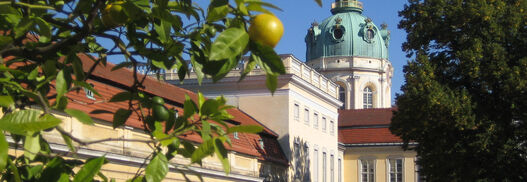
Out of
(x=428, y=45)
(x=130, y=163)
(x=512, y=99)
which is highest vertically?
(x=428, y=45)

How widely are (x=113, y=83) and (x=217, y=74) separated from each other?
21.9 m

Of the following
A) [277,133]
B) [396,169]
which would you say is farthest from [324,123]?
[396,169]

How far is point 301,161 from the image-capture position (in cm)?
4238

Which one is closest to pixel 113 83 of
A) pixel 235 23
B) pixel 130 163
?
pixel 130 163

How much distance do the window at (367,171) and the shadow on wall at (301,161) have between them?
12.3 m

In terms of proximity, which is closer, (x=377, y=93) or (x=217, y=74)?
(x=217, y=74)

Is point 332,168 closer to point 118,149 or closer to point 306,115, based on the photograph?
point 306,115

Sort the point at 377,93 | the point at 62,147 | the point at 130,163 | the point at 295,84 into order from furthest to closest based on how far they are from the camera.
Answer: the point at 377,93
the point at 295,84
the point at 130,163
the point at 62,147

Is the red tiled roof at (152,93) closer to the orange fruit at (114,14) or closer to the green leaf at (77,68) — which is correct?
the green leaf at (77,68)

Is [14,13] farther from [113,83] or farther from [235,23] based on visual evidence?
[113,83]

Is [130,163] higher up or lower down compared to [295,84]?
lower down

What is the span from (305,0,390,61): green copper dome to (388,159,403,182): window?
1180 inches

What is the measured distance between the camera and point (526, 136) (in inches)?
955

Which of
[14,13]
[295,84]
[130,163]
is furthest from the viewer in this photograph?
[295,84]
